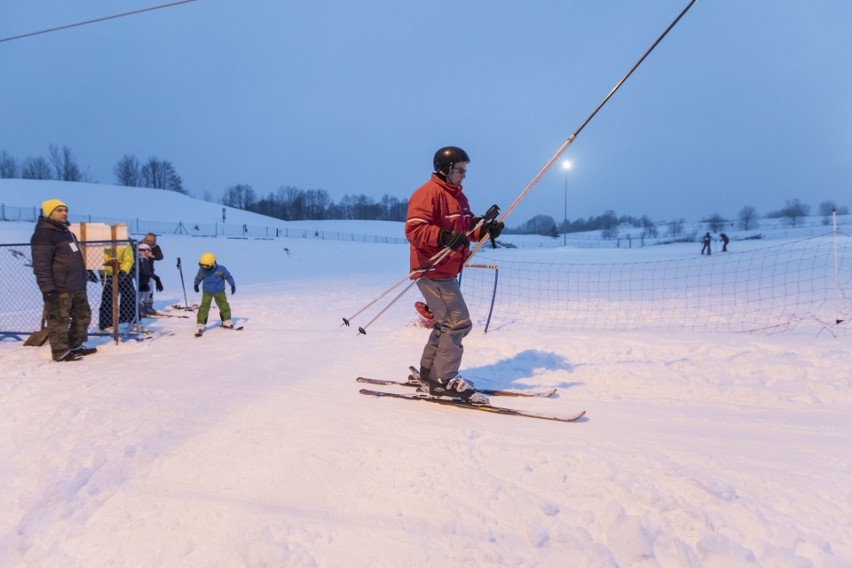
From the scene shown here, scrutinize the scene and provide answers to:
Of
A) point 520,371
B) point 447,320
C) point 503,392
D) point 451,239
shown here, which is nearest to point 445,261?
point 451,239

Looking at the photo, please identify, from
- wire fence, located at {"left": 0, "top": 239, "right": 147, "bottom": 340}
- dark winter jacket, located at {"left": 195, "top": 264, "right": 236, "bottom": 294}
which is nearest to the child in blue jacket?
dark winter jacket, located at {"left": 195, "top": 264, "right": 236, "bottom": 294}

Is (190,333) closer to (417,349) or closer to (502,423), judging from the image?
(417,349)

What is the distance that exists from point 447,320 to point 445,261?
0.53m

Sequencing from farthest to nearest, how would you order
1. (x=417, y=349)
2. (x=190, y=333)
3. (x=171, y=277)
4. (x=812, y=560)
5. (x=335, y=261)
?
(x=335, y=261) < (x=171, y=277) < (x=190, y=333) < (x=417, y=349) < (x=812, y=560)

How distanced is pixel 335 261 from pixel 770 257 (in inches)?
1044

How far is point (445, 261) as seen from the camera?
392cm

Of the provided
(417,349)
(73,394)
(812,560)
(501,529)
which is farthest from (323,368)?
(812,560)

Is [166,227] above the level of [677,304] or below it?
above

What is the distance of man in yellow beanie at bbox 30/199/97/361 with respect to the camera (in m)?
5.40

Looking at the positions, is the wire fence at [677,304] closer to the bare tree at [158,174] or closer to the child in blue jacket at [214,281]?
the child in blue jacket at [214,281]

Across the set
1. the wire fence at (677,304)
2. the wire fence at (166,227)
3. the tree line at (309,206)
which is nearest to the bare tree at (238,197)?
the tree line at (309,206)

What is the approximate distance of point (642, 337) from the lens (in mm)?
6570

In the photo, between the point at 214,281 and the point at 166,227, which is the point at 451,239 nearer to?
the point at 214,281

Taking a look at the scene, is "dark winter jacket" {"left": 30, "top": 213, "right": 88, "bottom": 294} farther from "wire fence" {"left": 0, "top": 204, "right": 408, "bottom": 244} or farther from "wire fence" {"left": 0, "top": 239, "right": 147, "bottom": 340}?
Answer: "wire fence" {"left": 0, "top": 204, "right": 408, "bottom": 244}
